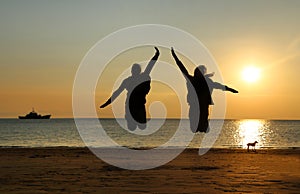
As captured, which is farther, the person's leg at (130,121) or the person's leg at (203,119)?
the person's leg at (203,119)

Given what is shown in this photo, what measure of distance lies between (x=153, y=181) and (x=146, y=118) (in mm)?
25671

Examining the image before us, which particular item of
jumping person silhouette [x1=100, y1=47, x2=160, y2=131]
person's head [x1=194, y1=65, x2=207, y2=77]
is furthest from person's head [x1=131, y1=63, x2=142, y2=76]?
person's head [x1=194, y1=65, x2=207, y2=77]

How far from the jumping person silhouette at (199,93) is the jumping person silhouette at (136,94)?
644 millimetres

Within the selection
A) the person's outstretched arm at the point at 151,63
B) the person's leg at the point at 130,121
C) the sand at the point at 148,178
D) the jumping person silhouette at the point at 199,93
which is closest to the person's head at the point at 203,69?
the jumping person silhouette at the point at 199,93

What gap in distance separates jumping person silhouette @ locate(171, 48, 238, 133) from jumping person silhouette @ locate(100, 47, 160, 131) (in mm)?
644

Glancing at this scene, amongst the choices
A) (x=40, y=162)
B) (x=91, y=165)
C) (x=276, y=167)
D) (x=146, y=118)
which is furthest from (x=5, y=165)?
(x=146, y=118)

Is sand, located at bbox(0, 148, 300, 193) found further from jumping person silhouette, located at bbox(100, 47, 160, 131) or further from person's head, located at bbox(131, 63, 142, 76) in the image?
person's head, located at bbox(131, 63, 142, 76)

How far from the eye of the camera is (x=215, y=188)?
30891 millimetres

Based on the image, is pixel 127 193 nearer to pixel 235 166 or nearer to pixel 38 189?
pixel 38 189

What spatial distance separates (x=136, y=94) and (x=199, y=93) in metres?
1.05

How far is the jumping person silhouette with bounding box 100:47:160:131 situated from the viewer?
8180 mm

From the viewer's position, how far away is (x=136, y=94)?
27.4ft

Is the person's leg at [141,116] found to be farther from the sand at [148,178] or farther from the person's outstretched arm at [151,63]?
the sand at [148,178]

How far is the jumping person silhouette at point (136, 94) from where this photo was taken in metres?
8.18
